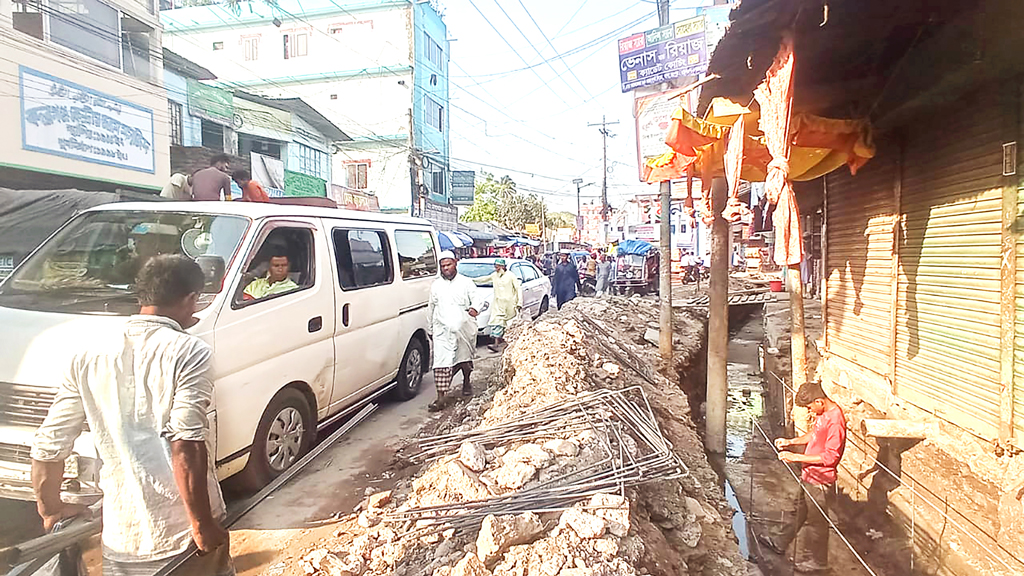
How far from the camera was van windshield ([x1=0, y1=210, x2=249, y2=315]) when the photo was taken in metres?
3.35

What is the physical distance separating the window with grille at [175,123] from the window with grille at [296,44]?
50.3ft

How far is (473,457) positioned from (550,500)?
2.03ft

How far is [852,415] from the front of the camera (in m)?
5.91

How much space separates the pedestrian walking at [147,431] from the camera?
1.96 metres

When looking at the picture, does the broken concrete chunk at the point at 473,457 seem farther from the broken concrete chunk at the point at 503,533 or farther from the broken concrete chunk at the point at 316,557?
the broken concrete chunk at the point at 316,557

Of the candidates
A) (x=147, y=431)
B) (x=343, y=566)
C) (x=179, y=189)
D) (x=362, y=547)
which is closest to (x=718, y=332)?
(x=362, y=547)

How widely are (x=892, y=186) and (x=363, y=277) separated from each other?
5.10 metres

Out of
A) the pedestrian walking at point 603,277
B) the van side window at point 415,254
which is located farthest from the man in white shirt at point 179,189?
the pedestrian walking at point 603,277

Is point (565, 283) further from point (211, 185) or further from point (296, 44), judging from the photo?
point (296, 44)

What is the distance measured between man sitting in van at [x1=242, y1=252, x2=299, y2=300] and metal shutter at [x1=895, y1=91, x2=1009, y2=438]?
500 cm

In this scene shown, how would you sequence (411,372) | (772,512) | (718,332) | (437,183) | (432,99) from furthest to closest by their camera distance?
(437,183) < (432,99) < (411,372) < (718,332) < (772,512)

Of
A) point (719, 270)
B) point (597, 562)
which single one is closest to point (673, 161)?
point (719, 270)

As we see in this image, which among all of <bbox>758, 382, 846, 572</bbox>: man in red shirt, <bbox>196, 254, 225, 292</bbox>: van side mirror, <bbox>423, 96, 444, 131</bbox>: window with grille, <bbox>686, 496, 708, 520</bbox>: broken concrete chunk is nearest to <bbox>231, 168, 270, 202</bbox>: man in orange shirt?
<bbox>196, 254, 225, 292</bbox>: van side mirror

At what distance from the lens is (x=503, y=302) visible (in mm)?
9562
